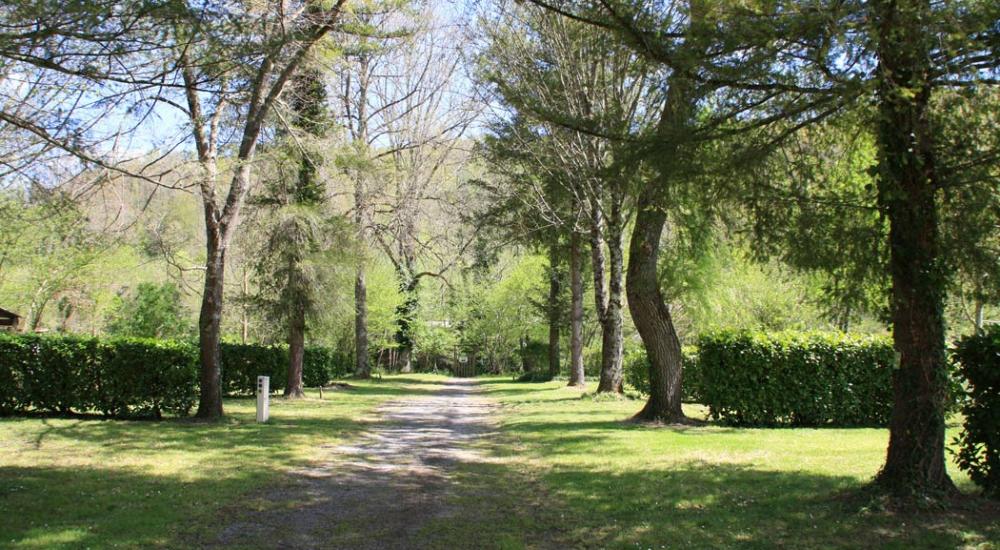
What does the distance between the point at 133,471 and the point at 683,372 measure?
48.9 feet

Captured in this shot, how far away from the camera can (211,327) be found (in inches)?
543

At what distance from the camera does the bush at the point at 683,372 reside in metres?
19.0

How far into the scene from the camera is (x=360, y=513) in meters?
6.84

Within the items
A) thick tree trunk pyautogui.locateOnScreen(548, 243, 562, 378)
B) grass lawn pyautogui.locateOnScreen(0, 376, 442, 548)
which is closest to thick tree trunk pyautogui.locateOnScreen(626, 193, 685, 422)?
grass lawn pyautogui.locateOnScreen(0, 376, 442, 548)

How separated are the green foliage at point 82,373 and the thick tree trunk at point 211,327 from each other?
554 mm

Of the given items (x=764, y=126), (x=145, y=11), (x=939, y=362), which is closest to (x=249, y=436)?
(x=145, y=11)

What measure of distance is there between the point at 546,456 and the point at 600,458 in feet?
3.12

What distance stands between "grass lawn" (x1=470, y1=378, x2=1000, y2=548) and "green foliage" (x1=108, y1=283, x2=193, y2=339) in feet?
67.9

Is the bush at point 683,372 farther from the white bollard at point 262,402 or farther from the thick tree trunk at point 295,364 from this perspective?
the thick tree trunk at point 295,364

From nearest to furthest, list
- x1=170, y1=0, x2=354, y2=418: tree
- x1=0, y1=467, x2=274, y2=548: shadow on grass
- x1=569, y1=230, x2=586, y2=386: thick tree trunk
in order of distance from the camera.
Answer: x1=0, y1=467, x2=274, y2=548: shadow on grass < x1=170, y1=0, x2=354, y2=418: tree < x1=569, y1=230, x2=586, y2=386: thick tree trunk

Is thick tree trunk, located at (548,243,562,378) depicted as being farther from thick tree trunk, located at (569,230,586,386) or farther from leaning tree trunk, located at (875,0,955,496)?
leaning tree trunk, located at (875,0,955,496)

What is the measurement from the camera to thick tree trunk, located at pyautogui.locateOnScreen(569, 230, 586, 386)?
28688mm

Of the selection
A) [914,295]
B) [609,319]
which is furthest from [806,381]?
[609,319]

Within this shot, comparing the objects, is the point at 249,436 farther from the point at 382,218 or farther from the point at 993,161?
the point at 382,218
